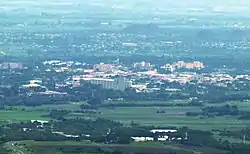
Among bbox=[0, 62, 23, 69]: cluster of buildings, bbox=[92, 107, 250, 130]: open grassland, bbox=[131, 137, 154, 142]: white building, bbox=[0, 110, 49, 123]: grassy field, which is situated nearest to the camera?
bbox=[131, 137, 154, 142]: white building

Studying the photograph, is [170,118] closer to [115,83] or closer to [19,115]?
[19,115]

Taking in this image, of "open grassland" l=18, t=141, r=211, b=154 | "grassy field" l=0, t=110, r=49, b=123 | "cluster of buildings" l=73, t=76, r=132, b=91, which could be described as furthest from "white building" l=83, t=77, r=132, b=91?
"open grassland" l=18, t=141, r=211, b=154

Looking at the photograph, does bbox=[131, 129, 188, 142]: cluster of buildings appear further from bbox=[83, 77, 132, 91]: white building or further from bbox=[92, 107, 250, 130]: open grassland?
bbox=[83, 77, 132, 91]: white building

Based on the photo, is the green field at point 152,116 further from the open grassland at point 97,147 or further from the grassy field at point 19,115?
the open grassland at point 97,147

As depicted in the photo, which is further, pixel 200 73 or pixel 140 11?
pixel 140 11

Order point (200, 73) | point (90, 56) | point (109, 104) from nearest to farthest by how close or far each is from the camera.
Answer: point (109, 104)
point (200, 73)
point (90, 56)

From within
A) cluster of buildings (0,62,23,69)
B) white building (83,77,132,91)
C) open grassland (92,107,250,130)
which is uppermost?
cluster of buildings (0,62,23,69)

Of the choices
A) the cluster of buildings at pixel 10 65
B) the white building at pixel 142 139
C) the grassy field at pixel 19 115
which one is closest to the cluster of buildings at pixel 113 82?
the cluster of buildings at pixel 10 65

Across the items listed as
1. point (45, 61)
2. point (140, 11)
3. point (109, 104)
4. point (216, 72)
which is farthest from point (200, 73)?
point (140, 11)

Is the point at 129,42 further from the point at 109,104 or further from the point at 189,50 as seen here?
the point at 109,104

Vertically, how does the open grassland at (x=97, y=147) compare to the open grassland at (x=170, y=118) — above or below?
below

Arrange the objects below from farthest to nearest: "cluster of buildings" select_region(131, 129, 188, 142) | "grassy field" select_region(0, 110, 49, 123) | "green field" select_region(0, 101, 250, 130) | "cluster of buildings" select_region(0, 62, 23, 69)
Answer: "cluster of buildings" select_region(0, 62, 23, 69)
"grassy field" select_region(0, 110, 49, 123)
"green field" select_region(0, 101, 250, 130)
"cluster of buildings" select_region(131, 129, 188, 142)
